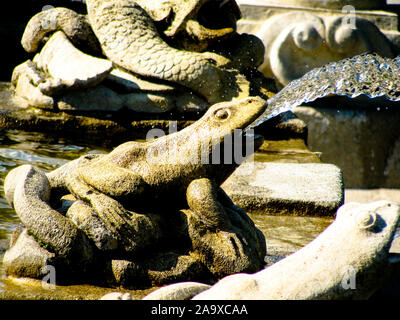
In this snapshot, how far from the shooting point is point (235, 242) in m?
2.61

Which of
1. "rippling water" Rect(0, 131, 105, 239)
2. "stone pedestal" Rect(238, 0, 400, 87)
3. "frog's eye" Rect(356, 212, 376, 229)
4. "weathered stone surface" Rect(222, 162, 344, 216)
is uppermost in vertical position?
"frog's eye" Rect(356, 212, 376, 229)

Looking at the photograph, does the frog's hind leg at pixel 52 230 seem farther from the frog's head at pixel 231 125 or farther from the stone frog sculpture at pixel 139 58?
the stone frog sculpture at pixel 139 58

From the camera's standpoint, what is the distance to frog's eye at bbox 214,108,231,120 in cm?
270

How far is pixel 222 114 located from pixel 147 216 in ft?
1.83

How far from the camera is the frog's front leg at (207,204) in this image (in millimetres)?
2580

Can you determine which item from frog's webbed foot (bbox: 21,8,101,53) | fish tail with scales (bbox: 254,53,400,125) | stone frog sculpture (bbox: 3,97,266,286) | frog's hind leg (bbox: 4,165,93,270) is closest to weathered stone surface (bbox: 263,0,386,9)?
frog's webbed foot (bbox: 21,8,101,53)

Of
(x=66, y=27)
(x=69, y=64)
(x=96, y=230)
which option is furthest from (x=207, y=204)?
(x=66, y=27)

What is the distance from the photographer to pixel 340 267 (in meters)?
2.01

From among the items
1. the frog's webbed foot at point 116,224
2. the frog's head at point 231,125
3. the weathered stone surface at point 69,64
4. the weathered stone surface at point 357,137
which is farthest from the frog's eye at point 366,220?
the weathered stone surface at point 357,137

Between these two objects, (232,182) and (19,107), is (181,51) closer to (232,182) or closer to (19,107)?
(19,107)

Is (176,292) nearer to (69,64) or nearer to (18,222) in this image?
(18,222)

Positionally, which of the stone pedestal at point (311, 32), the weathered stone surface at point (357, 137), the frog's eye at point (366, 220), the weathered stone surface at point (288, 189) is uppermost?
the frog's eye at point (366, 220)

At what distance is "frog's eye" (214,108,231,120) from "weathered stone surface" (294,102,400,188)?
237 inches

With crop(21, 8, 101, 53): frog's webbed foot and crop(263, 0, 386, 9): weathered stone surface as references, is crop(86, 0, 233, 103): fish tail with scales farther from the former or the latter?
crop(263, 0, 386, 9): weathered stone surface
